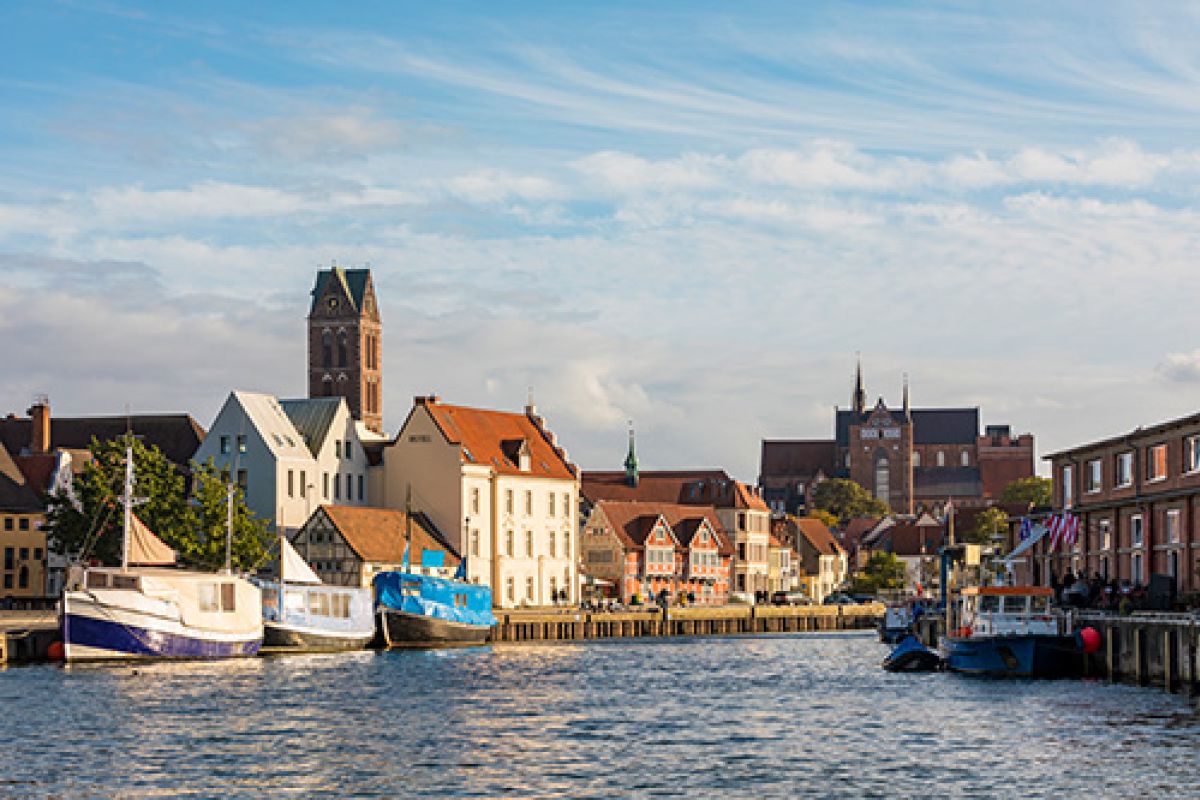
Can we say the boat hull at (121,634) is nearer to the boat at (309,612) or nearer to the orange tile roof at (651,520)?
the boat at (309,612)

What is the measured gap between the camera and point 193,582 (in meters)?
79.1

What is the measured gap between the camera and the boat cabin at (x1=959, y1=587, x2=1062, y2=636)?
71875mm

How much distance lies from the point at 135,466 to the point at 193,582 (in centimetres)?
2214

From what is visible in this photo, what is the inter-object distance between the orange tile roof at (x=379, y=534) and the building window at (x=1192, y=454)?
159 feet

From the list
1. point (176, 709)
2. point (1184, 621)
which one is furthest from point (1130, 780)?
point (176, 709)

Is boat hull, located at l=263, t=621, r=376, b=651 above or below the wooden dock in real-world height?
above

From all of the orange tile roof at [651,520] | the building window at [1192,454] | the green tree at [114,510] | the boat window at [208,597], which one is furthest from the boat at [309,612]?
the orange tile roof at [651,520]

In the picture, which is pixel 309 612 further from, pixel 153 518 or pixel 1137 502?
pixel 1137 502

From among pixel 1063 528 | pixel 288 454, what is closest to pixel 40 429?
pixel 288 454

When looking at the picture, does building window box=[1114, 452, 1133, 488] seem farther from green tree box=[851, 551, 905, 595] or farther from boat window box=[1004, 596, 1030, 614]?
green tree box=[851, 551, 905, 595]

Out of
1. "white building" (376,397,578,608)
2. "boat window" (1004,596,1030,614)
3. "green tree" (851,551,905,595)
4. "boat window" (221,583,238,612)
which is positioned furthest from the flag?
"green tree" (851,551,905,595)

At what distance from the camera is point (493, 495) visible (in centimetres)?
13225

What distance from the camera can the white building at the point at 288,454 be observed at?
123 meters

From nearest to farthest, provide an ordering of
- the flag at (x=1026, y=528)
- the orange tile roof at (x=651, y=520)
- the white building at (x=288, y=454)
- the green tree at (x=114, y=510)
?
1. the green tree at (x=114, y=510)
2. the flag at (x=1026, y=528)
3. the white building at (x=288, y=454)
4. the orange tile roof at (x=651, y=520)
